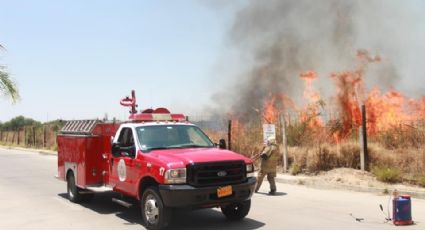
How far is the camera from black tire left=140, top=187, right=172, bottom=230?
753cm

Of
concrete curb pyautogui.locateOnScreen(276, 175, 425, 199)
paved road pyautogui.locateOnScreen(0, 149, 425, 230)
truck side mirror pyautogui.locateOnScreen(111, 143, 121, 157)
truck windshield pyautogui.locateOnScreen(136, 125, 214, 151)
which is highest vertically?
truck windshield pyautogui.locateOnScreen(136, 125, 214, 151)

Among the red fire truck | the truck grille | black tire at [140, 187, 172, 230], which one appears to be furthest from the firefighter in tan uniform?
black tire at [140, 187, 172, 230]

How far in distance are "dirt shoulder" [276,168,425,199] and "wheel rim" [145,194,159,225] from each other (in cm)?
661

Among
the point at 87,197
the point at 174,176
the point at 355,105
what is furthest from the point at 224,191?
the point at 355,105

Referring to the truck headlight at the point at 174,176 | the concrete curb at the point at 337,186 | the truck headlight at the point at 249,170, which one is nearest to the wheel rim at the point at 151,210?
the truck headlight at the point at 174,176

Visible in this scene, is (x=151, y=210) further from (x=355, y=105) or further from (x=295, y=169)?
(x=355, y=105)

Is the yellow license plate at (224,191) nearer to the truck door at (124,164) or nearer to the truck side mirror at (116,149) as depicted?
the truck door at (124,164)

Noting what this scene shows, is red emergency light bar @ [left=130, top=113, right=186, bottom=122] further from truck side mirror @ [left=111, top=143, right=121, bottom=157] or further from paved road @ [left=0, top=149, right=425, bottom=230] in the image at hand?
paved road @ [left=0, top=149, right=425, bottom=230]

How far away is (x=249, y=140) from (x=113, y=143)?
418 inches

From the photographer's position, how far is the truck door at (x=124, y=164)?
8531 mm

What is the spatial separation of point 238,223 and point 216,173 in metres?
1.32

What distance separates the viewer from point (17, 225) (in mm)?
8625

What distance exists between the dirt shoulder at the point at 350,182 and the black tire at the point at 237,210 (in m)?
4.88

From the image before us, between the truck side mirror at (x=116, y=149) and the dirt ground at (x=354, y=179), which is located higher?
the truck side mirror at (x=116, y=149)
